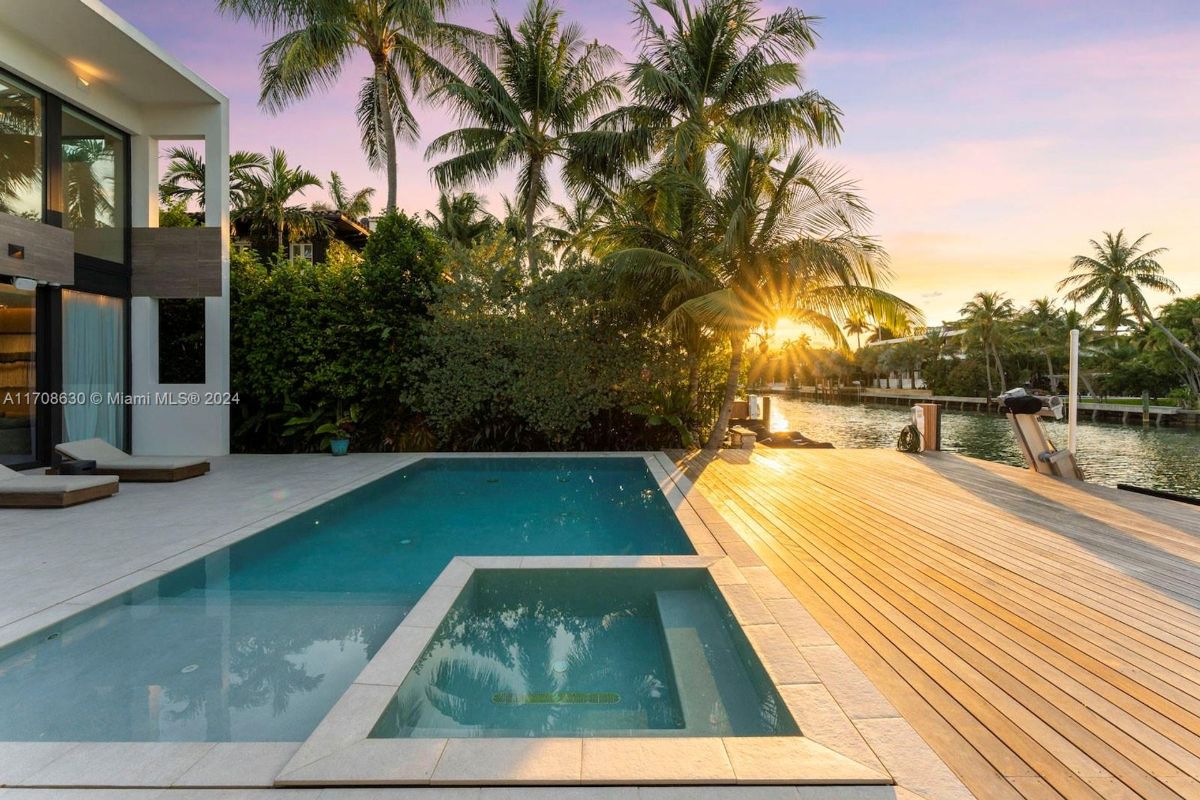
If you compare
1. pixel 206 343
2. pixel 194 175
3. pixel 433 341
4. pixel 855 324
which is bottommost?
pixel 206 343

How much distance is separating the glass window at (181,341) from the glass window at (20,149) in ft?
8.85

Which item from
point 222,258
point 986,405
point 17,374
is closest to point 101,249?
point 222,258

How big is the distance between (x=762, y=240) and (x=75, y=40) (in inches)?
381

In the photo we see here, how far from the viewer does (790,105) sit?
1291cm

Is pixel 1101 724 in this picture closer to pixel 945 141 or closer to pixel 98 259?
pixel 945 141

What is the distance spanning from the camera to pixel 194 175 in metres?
18.7

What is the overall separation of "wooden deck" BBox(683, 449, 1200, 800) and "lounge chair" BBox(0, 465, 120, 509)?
6.53 m

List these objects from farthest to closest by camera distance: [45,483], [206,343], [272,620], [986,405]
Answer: [986,405] < [206,343] < [45,483] < [272,620]

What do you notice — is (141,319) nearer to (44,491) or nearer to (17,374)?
(17,374)

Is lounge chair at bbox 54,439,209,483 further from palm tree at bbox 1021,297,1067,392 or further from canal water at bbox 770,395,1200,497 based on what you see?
palm tree at bbox 1021,297,1067,392

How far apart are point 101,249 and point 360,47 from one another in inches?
321

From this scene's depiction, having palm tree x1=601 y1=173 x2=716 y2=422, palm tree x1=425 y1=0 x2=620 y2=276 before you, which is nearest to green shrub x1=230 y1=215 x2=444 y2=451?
palm tree x1=601 y1=173 x2=716 y2=422

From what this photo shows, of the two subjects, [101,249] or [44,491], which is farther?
[101,249]

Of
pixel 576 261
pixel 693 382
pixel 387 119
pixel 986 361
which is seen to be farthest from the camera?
pixel 986 361
